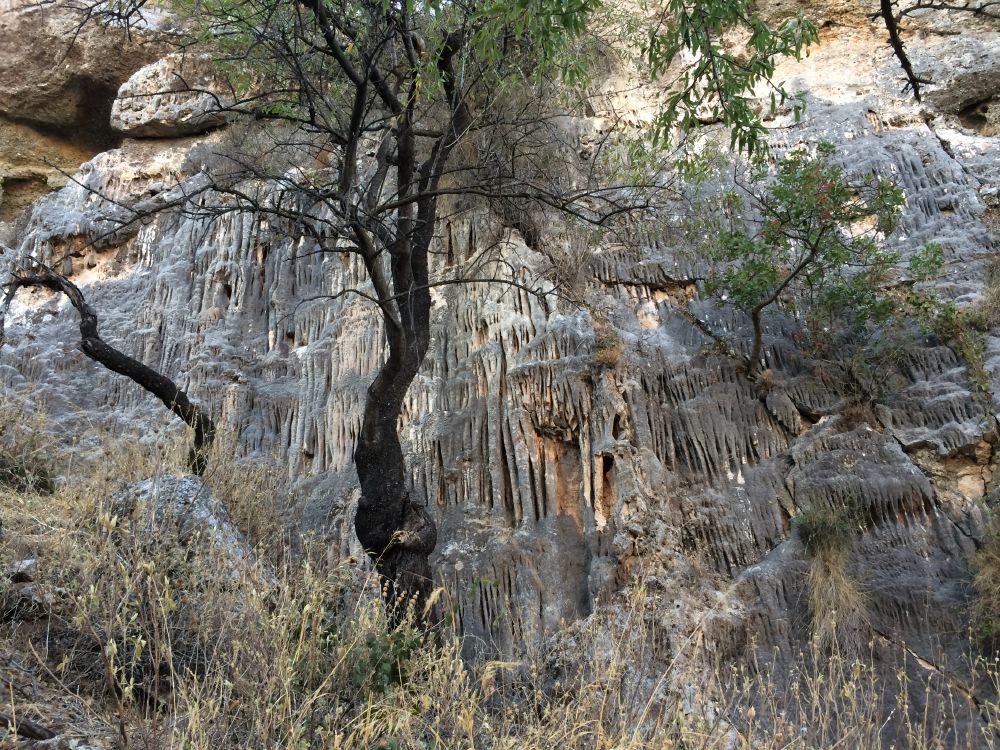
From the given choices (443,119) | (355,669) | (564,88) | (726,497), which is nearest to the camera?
(355,669)

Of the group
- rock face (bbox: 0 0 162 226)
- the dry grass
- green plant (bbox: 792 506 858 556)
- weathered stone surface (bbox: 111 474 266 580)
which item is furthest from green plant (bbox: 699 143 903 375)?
rock face (bbox: 0 0 162 226)

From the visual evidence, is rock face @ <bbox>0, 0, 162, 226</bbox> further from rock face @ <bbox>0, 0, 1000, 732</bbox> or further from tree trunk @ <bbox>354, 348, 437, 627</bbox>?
tree trunk @ <bbox>354, 348, 437, 627</bbox>

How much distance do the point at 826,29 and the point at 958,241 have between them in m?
3.92

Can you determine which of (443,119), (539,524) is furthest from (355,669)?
(443,119)

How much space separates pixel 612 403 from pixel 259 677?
4.58m

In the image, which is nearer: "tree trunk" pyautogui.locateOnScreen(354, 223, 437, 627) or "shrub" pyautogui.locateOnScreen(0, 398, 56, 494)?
"tree trunk" pyautogui.locateOnScreen(354, 223, 437, 627)

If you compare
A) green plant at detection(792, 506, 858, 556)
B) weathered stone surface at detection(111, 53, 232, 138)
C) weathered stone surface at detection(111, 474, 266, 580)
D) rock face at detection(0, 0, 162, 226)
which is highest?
rock face at detection(0, 0, 162, 226)

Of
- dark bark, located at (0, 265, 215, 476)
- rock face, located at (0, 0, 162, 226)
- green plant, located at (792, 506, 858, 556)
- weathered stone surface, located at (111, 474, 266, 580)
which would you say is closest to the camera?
weathered stone surface, located at (111, 474, 266, 580)

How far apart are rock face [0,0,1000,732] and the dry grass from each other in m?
1.21

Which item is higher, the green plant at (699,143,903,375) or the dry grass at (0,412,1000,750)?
the green plant at (699,143,903,375)

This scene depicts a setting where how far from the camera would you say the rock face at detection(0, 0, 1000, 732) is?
6.61m

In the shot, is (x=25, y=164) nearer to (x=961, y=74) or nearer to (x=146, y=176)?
(x=146, y=176)

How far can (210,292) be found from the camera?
9812mm

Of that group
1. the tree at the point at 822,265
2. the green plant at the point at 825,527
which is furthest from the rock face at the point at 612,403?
the tree at the point at 822,265
